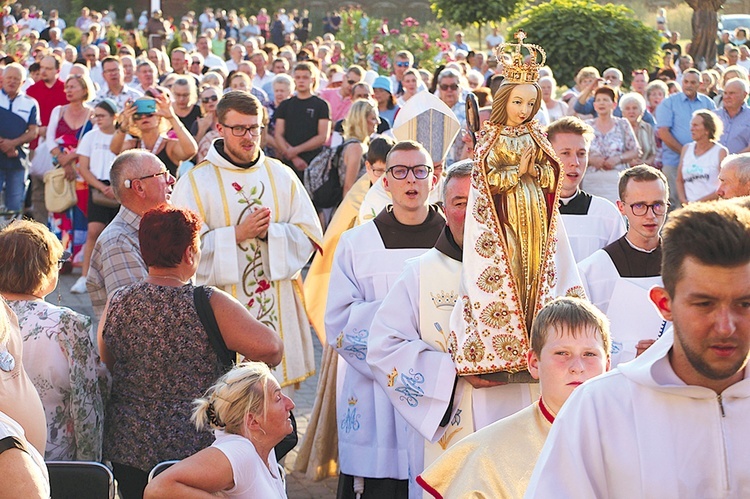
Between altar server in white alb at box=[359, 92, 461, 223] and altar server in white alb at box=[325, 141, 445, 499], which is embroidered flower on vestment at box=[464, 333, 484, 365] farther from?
altar server in white alb at box=[359, 92, 461, 223]

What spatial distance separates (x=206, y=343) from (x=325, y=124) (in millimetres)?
8118

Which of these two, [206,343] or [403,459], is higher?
[206,343]

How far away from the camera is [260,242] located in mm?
6578

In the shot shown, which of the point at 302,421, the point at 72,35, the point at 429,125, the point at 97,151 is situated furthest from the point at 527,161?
the point at 72,35

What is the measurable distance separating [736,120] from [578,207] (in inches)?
309

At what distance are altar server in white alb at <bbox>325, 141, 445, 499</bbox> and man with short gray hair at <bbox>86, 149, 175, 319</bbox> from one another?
96 centimetres

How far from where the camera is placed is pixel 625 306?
17.6 feet

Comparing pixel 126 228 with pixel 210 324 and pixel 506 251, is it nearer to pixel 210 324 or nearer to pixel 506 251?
pixel 210 324

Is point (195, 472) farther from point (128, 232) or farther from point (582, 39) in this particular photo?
point (582, 39)

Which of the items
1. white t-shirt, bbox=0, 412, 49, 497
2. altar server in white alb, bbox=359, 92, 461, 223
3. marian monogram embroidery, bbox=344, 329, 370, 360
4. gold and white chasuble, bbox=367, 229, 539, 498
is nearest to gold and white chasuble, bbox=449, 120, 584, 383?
gold and white chasuble, bbox=367, 229, 539, 498

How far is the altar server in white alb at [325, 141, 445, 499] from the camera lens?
229 inches

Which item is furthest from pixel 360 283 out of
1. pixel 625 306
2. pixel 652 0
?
pixel 652 0

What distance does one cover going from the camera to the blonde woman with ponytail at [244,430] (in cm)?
403

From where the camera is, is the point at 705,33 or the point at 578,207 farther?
the point at 705,33
